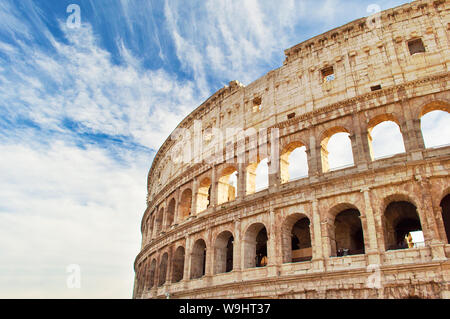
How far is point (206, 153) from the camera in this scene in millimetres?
24203

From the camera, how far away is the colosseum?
14.5 metres

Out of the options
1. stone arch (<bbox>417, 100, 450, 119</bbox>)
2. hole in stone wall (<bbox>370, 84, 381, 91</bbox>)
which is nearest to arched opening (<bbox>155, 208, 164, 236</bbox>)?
hole in stone wall (<bbox>370, 84, 381, 91</bbox>)

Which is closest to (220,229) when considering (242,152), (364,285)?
(242,152)

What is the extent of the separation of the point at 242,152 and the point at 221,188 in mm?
2639

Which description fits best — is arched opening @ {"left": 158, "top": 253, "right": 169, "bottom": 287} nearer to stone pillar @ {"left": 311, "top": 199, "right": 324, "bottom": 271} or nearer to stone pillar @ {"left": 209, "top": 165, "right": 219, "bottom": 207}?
stone pillar @ {"left": 209, "top": 165, "right": 219, "bottom": 207}

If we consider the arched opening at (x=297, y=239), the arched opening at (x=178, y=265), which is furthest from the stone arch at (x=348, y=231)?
the arched opening at (x=178, y=265)

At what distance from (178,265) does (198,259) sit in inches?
91.7

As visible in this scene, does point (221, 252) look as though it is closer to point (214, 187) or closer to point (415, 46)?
point (214, 187)

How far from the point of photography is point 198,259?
21.6 meters

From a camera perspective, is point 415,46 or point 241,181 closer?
point 415,46

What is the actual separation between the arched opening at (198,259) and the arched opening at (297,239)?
5.41 metres

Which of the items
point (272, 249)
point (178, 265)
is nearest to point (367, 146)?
point (272, 249)

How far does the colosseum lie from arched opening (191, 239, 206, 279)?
0.24ft
